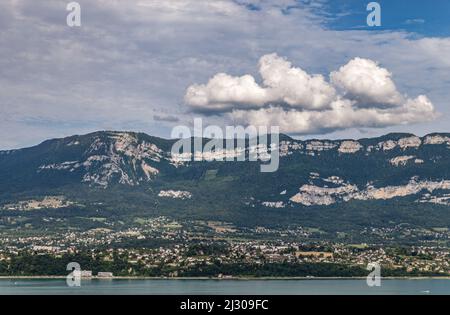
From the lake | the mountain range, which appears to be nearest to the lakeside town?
the lake

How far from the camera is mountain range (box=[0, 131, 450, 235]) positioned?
10538 cm

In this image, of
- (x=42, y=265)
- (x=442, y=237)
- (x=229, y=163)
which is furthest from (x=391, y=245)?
(x=229, y=163)

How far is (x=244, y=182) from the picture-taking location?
391 ft

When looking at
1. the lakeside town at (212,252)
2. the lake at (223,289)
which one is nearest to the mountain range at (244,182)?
the lakeside town at (212,252)

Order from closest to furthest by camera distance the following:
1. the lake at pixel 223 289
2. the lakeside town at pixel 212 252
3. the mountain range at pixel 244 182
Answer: the lake at pixel 223 289
the lakeside town at pixel 212 252
the mountain range at pixel 244 182

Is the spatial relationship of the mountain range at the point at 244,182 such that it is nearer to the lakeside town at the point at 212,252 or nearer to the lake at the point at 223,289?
the lakeside town at the point at 212,252

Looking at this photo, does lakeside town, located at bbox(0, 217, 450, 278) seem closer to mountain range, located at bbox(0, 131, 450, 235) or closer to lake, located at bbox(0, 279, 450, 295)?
lake, located at bbox(0, 279, 450, 295)

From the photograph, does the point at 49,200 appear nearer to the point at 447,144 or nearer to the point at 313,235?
the point at 313,235

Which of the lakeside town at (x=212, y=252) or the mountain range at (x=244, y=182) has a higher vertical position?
the mountain range at (x=244, y=182)

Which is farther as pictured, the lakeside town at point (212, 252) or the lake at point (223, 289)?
the lakeside town at point (212, 252)

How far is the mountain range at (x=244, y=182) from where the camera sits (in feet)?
346

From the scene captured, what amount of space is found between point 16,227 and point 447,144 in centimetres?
7238

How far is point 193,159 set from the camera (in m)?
139

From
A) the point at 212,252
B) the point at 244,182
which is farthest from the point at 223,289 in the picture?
the point at 244,182
